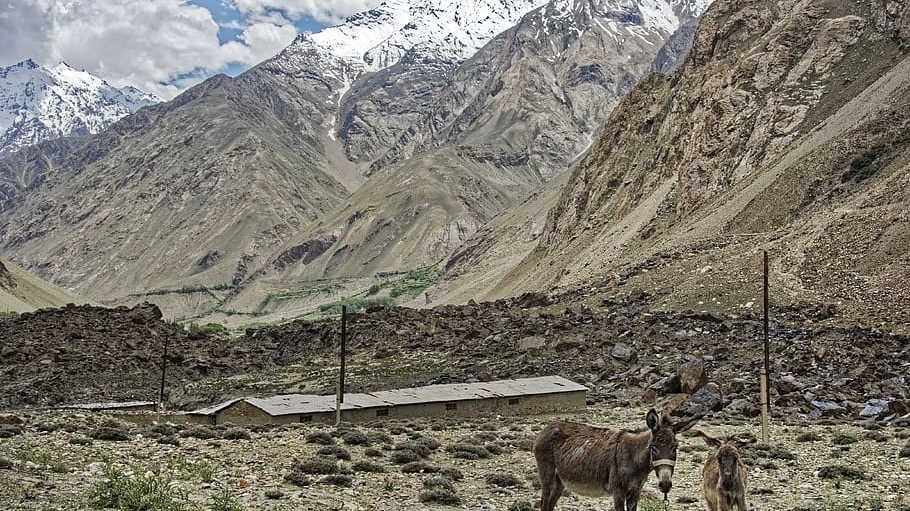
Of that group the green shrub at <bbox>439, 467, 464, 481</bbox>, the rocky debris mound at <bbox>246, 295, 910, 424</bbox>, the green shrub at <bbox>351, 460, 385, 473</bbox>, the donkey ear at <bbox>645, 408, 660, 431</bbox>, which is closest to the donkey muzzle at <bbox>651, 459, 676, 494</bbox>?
the donkey ear at <bbox>645, 408, 660, 431</bbox>

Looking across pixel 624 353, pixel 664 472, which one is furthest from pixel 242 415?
pixel 664 472

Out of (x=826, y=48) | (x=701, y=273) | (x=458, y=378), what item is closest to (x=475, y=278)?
(x=826, y=48)

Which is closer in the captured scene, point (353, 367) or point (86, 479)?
point (86, 479)

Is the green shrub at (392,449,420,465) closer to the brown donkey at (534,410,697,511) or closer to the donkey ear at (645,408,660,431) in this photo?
the brown donkey at (534,410,697,511)

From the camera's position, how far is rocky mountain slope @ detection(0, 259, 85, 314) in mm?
118325

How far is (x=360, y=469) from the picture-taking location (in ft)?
65.7

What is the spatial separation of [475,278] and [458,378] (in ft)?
317

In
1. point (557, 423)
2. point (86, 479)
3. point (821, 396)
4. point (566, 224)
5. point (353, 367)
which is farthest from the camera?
point (566, 224)

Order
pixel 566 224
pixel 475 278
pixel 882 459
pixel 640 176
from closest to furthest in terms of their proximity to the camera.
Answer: pixel 882 459
pixel 640 176
pixel 566 224
pixel 475 278

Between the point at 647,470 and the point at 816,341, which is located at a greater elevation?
the point at 816,341

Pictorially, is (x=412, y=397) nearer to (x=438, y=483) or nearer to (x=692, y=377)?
(x=692, y=377)

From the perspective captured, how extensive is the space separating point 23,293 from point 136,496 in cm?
12648

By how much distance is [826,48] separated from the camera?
81.2 metres

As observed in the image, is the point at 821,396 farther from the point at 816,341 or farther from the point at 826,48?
the point at 826,48
